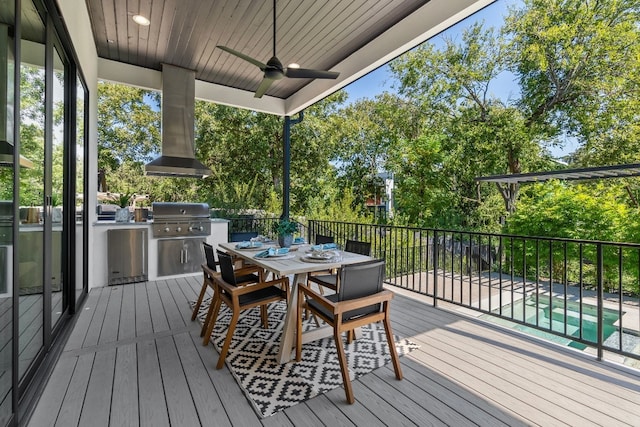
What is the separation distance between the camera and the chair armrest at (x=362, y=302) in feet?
5.93

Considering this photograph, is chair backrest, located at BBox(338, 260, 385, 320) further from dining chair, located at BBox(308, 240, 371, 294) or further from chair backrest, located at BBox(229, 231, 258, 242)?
chair backrest, located at BBox(229, 231, 258, 242)

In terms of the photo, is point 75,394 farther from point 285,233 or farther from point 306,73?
point 306,73

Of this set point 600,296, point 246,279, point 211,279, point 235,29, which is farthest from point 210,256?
point 600,296

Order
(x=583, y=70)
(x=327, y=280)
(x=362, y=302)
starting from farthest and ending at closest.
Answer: (x=583, y=70), (x=327, y=280), (x=362, y=302)

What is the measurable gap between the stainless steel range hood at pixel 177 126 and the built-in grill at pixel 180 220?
520 mm

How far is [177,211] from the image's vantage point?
4.53 metres

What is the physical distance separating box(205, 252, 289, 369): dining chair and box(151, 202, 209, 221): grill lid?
2427 mm

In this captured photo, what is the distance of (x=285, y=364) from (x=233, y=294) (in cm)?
62

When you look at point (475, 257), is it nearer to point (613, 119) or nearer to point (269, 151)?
point (613, 119)

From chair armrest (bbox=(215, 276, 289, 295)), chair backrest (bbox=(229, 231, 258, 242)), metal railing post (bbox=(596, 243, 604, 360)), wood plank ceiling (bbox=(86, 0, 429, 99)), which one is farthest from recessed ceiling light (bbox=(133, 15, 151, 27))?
metal railing post (bbox=(596, 243, 604, 360))

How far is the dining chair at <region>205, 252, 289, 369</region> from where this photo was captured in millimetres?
2125

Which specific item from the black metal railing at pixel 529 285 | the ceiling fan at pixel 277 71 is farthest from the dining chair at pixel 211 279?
the ceiling fan at pixel 277 71

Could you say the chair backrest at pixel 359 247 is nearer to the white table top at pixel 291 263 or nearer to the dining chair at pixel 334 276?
the dining chair at pixel 334 276

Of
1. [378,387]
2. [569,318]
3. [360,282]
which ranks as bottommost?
[569,318]
